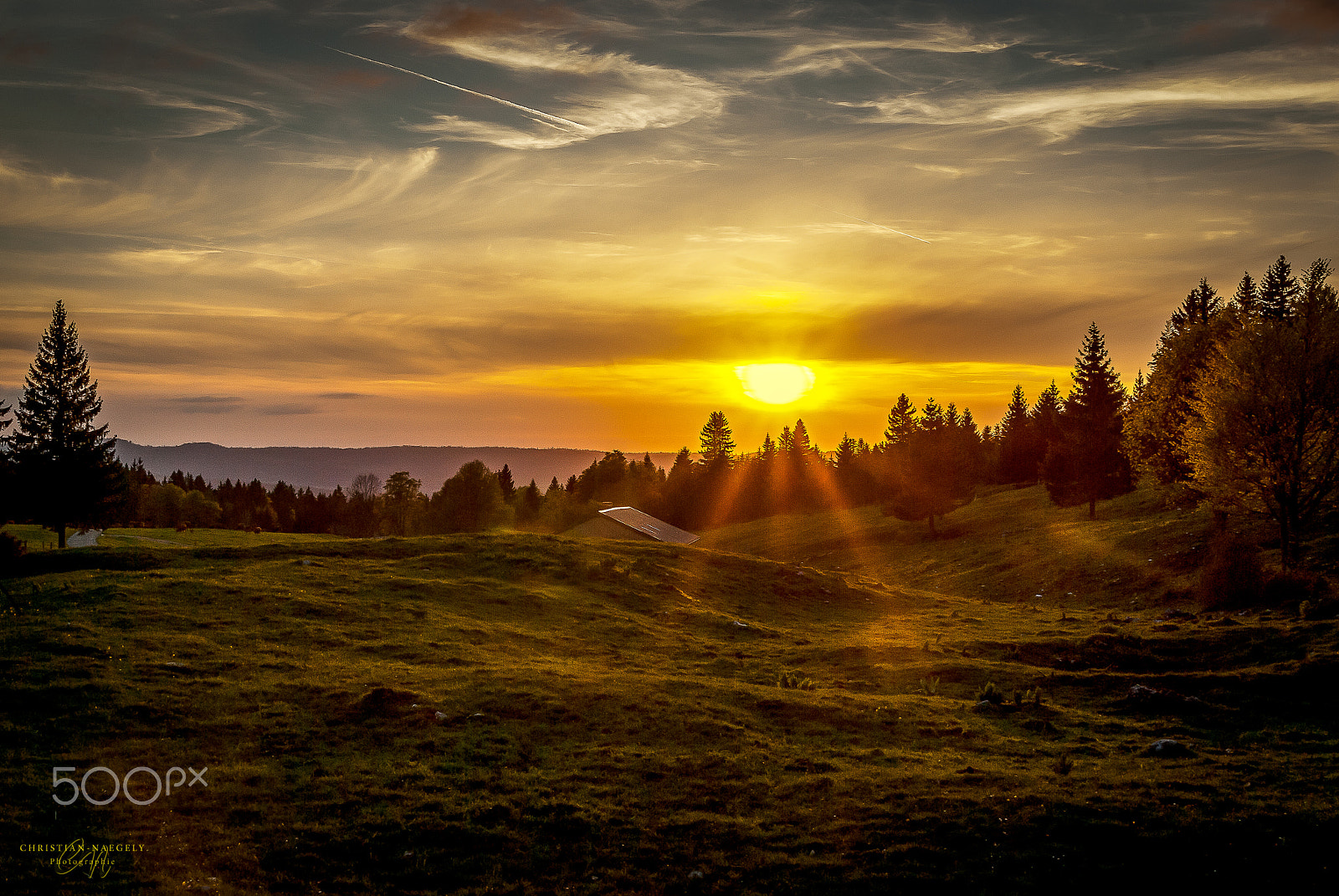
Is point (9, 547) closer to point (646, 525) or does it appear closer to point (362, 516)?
point (646, 525)

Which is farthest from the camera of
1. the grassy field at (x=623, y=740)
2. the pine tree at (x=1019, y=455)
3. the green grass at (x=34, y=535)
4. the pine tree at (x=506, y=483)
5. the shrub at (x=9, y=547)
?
the pine tree at (x=506, y=483)

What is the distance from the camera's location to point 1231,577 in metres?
32.8

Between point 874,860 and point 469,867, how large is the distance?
6.34 m

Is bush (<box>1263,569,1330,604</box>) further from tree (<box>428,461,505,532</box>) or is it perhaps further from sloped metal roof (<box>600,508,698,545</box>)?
tree (<box>428,461,505,532</box>)

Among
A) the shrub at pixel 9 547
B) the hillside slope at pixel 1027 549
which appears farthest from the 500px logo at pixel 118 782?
the hillside slope at pixel 1027 549

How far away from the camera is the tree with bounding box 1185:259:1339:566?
1382 inches

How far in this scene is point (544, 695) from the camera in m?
19.2

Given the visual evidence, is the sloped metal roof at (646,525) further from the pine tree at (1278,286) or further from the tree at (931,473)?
the pine tree at (1278,286)

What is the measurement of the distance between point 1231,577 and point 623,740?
101 ft

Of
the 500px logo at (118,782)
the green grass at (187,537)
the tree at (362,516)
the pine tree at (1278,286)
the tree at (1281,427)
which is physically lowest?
the tree at (362,516)

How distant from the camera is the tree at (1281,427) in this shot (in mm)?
35094

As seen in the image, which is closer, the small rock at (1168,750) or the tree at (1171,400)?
the small rock at (1168,750)

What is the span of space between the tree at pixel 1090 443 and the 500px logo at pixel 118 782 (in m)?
68.5

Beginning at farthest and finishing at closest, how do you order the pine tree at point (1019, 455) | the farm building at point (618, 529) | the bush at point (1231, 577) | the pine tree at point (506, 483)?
the pine tree at point (506, 483) → the pine tree at point (1019, 455) → the farm building at point (618, 529) → the bush at point (1231, 577)
